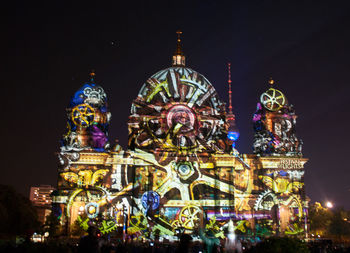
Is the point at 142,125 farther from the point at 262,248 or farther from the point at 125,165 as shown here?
the point at 262,248

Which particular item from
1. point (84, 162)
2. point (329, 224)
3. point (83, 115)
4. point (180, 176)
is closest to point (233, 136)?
point (180, 176)

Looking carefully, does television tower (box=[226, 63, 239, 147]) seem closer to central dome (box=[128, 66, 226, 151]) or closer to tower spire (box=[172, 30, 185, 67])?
central dome (box=[128, 66, 226, 151])

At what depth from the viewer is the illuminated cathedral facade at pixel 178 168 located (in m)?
51.5

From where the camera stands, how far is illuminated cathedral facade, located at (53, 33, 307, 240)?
51500mm

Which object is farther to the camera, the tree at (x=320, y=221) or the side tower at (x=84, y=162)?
the tree at (x=320, y=221)

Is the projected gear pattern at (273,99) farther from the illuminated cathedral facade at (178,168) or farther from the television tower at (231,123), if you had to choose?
the television tower at (231,123)

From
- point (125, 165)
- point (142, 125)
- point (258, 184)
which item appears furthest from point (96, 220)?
point (258, 184)

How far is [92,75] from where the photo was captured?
60500 mm

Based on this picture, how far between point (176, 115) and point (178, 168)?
A: 761cm

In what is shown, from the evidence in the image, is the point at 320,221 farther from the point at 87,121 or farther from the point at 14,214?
the point at 14,214

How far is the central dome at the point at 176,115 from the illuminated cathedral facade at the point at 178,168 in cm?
14

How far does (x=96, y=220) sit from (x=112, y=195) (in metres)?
3.72

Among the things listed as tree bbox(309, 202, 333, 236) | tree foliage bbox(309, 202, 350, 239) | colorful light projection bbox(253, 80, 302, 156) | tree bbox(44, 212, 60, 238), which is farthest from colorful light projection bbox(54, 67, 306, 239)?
tree foliage bbox(309, 202, 350, 239)

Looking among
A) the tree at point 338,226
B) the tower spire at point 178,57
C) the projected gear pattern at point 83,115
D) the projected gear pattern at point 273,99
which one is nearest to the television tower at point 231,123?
the projected gear pattern at point 273,99
